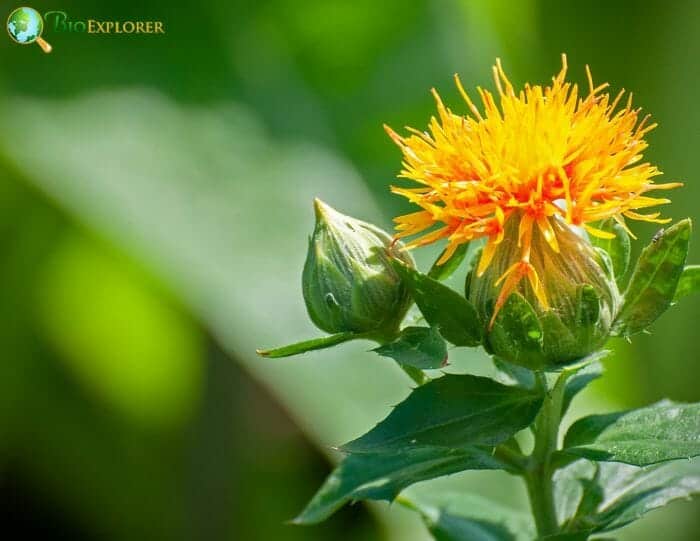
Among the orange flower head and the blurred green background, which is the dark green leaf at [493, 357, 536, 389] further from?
the blurred green background

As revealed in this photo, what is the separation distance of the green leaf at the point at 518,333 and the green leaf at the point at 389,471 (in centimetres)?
18

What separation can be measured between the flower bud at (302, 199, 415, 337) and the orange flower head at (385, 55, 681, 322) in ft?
0.43

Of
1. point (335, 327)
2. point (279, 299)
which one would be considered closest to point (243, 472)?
point (279, 299)

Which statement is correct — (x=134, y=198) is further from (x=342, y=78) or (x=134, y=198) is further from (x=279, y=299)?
(x=342, y=78)

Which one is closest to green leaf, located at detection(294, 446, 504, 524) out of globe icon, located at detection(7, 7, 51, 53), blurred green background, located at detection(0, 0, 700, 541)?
blurred green background, located at detection(0, 0, 700, 541)

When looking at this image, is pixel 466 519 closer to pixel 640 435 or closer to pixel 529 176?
pixel 640 435

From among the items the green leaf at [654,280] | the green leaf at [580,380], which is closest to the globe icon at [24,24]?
the green leaf at [580,380]

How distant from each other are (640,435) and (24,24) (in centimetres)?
269

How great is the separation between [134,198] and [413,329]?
1.95 meters

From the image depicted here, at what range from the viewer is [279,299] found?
3000mm

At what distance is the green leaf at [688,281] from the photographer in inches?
59.2

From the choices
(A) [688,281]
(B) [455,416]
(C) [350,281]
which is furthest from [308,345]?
(A) [688,281]

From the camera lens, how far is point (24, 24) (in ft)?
11.3

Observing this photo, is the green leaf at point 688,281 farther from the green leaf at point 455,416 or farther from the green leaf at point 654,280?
the green leaf at point 455,416
